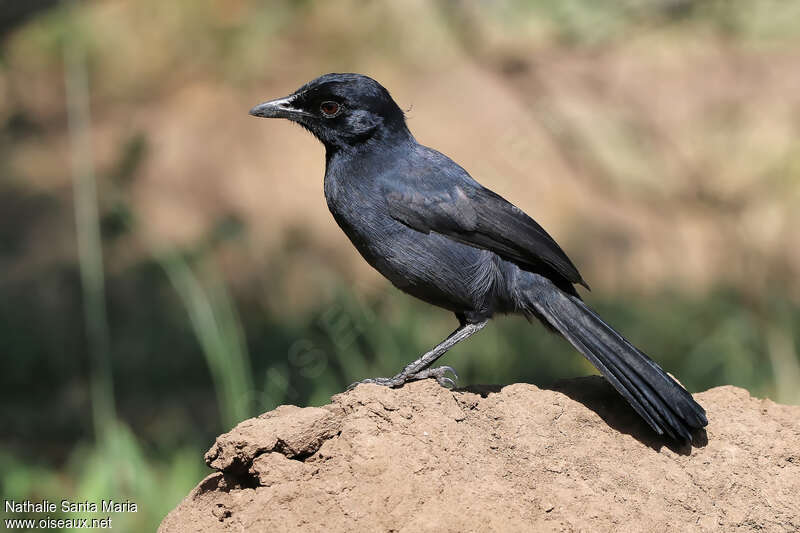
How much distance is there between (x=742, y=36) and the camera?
9859mm

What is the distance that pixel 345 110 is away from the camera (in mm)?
4387

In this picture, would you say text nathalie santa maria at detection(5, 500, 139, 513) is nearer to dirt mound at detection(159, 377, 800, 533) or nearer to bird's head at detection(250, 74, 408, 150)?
dirt mound at detection(159, 377, 800, 533)

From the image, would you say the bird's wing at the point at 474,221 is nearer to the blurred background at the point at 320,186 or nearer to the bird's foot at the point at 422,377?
the bird's foot at the point at 422,377

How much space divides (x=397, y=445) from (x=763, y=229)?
6266 mm

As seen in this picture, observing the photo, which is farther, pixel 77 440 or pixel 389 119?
pixel 77 440

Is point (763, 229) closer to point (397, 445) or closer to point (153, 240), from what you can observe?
point (153, 240)

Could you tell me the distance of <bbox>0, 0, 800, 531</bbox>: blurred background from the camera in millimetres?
6832

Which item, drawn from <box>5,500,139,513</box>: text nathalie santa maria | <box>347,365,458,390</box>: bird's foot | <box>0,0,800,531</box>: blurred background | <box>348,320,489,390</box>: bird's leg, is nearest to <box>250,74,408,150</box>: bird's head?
<box>348,320,489,390</box>: bird's leg

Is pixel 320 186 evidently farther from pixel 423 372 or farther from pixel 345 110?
pixel 423 372

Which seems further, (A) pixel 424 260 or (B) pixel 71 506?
(B) pixel 71 506

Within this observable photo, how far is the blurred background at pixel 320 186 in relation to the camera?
6832mm

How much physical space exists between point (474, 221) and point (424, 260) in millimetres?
259

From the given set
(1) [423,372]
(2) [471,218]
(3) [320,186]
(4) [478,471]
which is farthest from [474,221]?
(3) [320,186]

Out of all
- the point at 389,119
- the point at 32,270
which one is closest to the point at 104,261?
the point at 32,270
